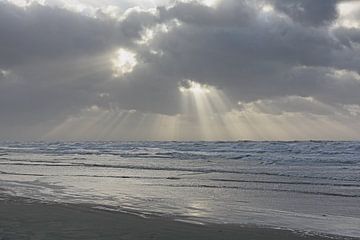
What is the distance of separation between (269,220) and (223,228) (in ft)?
6.59

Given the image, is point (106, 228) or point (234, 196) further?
point (234, 196)

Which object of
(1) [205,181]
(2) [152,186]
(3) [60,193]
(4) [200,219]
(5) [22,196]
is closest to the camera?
(4) [200,219]

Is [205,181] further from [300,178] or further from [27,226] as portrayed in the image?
[27,226]

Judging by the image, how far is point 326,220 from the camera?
1346cm

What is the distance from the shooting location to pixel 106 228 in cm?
1131

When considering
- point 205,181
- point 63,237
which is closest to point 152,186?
point 205,181

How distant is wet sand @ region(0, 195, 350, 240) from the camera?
10.4m

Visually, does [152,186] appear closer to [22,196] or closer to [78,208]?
[22,196]

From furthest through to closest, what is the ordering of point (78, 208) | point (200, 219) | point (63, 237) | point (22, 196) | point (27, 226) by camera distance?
point (22, 196) < point (78, 208) < point (200, 219) < point (27, 226) < point (63, 237)

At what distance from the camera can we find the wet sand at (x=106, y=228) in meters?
10.4

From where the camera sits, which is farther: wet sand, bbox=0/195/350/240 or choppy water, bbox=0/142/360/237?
choppy water, bbox=0/142/360/237

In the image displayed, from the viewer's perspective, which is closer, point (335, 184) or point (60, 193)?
point (60, 193)

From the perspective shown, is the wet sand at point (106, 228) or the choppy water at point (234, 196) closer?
the wet sand at point (106, 228)

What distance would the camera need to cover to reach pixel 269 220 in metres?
13.2
